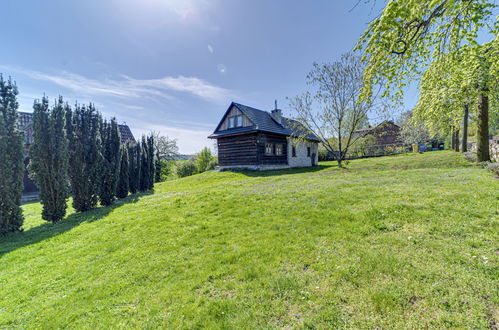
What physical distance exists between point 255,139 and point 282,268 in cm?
1690

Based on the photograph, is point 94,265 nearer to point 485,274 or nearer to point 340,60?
point 485,274

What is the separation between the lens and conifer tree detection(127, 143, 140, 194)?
1561 cm

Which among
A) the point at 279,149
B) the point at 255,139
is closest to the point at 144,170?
the point at 255,139

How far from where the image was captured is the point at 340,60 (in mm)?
14859

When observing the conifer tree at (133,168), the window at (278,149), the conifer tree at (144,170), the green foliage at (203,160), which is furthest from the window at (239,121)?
the conifer tree at (133,168)

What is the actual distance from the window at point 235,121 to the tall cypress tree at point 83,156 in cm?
1307

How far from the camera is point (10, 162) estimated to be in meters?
7.43

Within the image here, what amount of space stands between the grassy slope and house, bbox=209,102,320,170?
13940 millimetres

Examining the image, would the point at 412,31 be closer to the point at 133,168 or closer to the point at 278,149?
the point at 133,168

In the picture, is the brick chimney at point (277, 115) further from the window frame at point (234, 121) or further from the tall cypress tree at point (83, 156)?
the tall cypress tree at point (83, 156)

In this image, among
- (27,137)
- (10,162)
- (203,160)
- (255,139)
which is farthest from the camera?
(203,160)

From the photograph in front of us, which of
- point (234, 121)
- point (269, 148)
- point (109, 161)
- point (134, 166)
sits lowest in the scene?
point (134, 166)

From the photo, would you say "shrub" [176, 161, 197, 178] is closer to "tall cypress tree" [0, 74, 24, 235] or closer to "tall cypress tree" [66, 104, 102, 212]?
"tall cypress tree" [66, 104, 102, 212]

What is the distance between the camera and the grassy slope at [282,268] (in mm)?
2479
